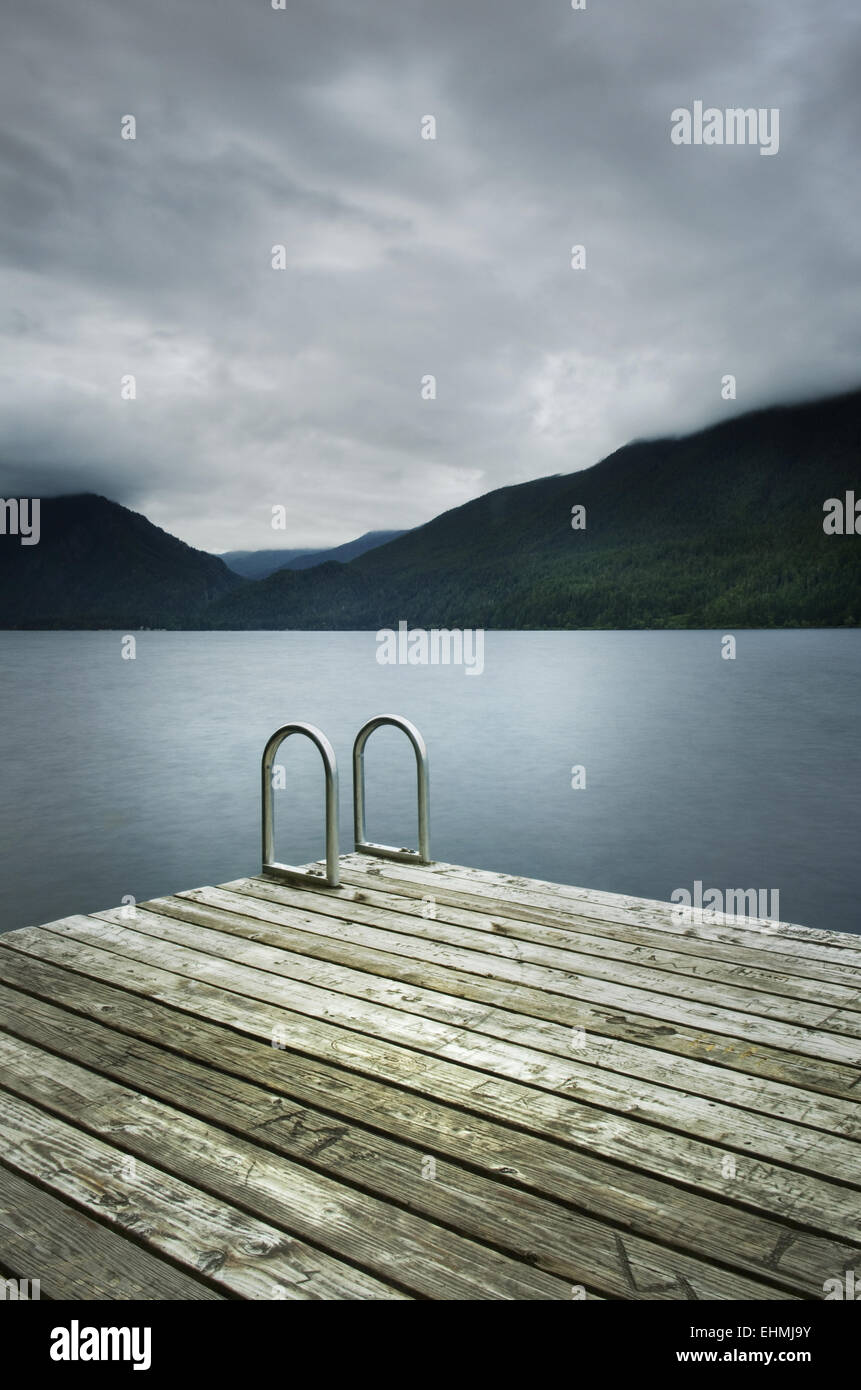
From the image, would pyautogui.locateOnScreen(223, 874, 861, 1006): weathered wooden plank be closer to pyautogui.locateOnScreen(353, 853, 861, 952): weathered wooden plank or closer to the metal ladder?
the metal ladder

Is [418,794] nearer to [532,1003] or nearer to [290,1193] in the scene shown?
[532,1003]

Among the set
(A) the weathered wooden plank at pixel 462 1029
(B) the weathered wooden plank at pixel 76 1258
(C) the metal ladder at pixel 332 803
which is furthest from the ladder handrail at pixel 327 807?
(B) the weathered wooden plank at pixel 76 1258

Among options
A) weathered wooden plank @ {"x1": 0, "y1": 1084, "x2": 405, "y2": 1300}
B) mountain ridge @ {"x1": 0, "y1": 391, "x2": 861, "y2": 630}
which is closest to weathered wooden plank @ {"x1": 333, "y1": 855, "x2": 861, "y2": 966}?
weathered wooden plank @ {"x1": 0, "y1": 1084, "x2": 405, "y2": 1300}

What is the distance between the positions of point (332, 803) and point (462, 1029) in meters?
1.76

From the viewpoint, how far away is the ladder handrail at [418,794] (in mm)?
4918

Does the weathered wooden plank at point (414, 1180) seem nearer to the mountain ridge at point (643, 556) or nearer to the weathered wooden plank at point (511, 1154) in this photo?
the weathered wooden plank at point (511, 1154)

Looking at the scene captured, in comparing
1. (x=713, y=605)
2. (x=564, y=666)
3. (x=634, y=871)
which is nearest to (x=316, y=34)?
(x=634, y=871)

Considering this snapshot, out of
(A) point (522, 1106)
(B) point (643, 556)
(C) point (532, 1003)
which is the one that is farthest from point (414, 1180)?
(B) point (643, 556)

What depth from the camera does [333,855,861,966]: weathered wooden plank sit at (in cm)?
373

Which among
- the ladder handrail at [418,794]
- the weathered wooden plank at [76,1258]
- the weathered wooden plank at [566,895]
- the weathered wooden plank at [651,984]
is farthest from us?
the ladder handrail at [418,794]

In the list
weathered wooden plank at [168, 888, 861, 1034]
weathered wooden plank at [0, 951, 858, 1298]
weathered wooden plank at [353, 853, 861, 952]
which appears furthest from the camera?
weathered wooden plank at [353, 853, 861, 952]

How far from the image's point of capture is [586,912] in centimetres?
423

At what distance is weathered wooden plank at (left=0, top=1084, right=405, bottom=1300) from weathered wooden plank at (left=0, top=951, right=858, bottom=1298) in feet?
1.47

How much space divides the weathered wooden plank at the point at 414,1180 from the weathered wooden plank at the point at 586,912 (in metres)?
1.88
